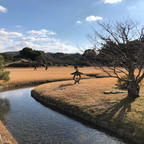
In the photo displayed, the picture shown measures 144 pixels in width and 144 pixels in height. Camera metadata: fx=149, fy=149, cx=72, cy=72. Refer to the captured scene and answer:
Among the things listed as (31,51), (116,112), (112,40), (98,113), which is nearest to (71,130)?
(98,113)

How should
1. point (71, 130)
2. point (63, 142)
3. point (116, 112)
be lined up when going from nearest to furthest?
point (63, 142) < point (71, 130) < point (116, 112)

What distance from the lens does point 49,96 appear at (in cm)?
1991

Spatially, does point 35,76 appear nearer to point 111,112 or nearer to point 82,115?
point 82,115

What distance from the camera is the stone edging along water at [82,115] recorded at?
10044mm

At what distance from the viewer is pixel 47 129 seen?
11.8 m

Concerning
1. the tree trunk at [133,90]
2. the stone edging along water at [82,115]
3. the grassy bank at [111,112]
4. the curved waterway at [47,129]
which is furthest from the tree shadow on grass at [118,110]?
the curved waterway at [47,129]

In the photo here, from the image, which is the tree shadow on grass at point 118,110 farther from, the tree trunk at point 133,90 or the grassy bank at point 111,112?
the tree trunk at point 133,90

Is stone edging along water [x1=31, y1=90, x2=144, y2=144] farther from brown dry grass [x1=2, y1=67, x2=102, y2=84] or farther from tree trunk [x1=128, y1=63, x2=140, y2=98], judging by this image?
brown dry grass [x1=2, y1=67, x2=102, y2=84]

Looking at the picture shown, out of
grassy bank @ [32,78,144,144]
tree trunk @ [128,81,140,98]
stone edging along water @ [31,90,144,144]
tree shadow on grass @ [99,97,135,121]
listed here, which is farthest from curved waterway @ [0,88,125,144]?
tree trunk @ [128,81,140,98]

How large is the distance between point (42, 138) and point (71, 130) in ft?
7.72

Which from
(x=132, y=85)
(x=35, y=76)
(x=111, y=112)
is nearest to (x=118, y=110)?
→ (x=111, y=112)

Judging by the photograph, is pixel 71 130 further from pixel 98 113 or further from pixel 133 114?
pixel 133 114

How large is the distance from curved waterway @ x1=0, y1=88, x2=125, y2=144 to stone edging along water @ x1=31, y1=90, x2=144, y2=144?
629 mm

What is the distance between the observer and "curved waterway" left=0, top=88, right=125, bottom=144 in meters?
10.1
